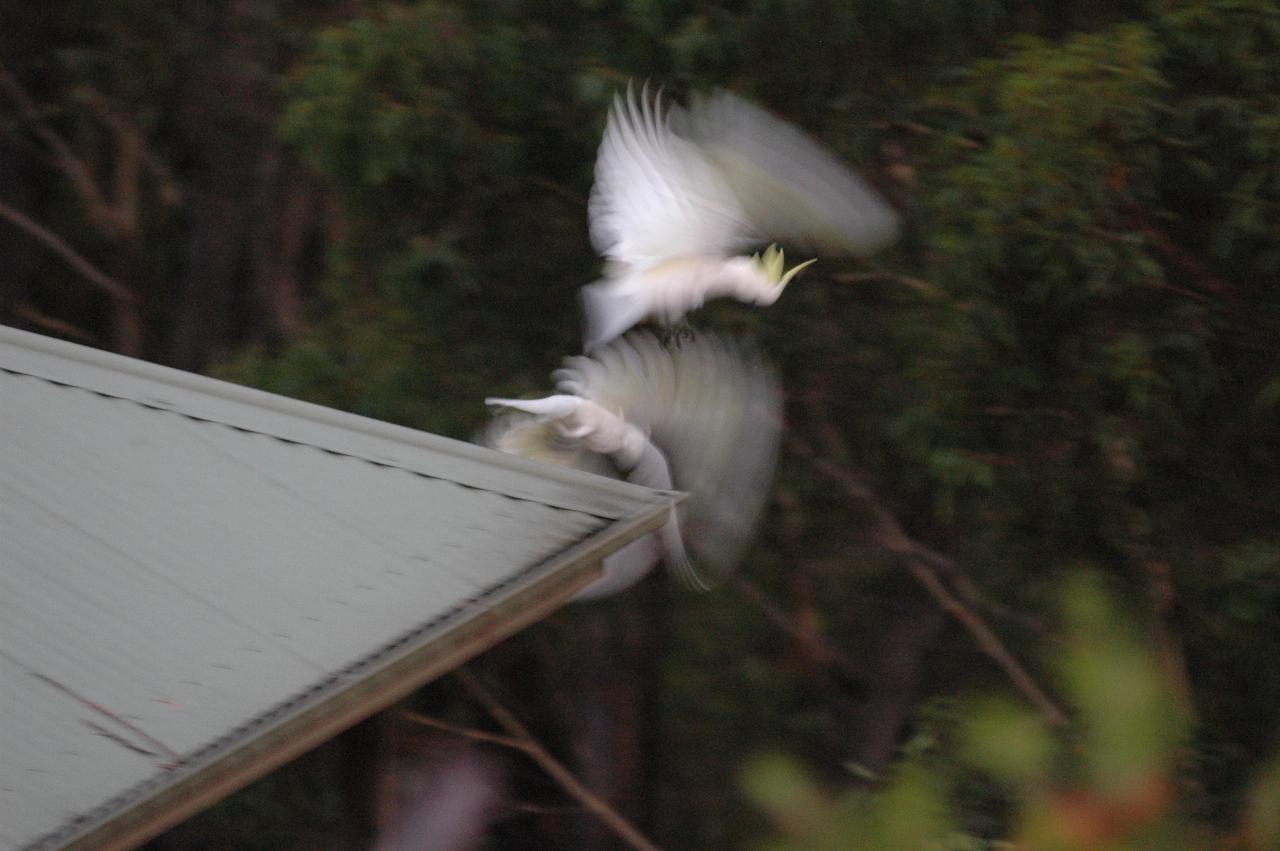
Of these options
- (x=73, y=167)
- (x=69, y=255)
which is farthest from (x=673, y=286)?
Result: (x=73, y=167)

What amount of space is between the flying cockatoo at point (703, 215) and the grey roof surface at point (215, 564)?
0.38 m

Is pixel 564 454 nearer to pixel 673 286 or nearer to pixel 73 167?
pixel 673 286

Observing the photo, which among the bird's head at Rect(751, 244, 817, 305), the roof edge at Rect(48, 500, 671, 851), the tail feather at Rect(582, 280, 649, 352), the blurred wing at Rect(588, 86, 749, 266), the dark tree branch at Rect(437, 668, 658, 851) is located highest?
the blurred wing at Rect(588, 86, 749, 266)

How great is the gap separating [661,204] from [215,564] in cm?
88

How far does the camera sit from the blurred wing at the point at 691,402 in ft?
7.10

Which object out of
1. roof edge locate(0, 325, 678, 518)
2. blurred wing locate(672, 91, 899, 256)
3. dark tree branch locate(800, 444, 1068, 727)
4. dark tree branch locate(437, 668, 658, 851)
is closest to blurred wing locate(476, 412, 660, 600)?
roof edge locate(0, 325, 678, 518)

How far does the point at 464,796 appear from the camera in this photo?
8.64 feet

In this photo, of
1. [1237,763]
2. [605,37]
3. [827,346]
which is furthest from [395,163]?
[1237,763]

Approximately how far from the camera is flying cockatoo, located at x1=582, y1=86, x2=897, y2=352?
6.82ft

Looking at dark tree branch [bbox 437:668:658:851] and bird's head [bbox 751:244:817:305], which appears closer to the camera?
bird's head [bbox 751:244:817:305]

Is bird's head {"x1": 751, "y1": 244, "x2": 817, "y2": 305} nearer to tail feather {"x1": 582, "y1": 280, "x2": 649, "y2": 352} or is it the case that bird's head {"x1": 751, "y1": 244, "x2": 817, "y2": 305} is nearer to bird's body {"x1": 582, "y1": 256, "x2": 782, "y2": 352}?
bird's body {"x1": 582, "y1": 256, "x2": 782, "y2": 352}

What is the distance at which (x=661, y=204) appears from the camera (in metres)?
2.12

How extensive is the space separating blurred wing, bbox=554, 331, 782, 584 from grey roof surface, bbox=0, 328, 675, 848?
1.02 feet

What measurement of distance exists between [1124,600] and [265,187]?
4856mm
